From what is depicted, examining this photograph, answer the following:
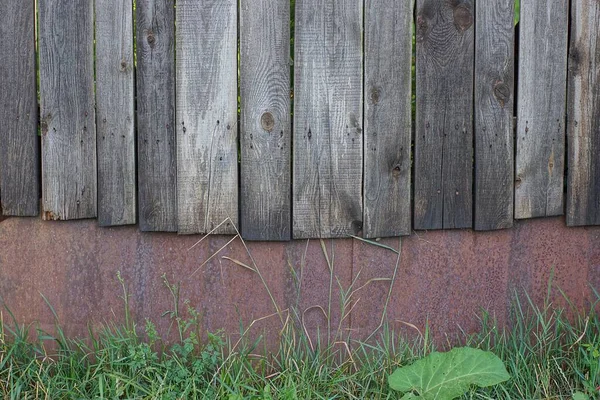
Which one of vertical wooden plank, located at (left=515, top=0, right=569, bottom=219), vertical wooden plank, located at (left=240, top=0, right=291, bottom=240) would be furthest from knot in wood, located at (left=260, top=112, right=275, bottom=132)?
vertical wooden plank, located at (left=515, top=0, right=569, bottom=219)

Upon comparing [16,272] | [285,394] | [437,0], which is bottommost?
[285,394]

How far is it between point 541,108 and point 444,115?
Answer: 1.39ft

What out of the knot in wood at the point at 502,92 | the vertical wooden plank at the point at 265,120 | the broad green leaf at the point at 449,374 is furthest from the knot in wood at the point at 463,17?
the broad green leaf at the point at 449,374

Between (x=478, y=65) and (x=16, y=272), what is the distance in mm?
2131

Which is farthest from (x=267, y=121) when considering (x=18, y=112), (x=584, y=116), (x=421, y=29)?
(x=584, y=116)

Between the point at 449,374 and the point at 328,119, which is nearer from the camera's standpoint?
the point at 449,374

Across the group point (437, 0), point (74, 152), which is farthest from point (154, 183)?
point (437, 0)

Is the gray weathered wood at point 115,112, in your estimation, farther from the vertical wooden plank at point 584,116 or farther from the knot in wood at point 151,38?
the vertical wooden plank at point 584,116

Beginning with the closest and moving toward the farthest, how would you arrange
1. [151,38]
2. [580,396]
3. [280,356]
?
[580,396] → [151,38] → [280,356]

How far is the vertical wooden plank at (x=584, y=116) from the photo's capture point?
10.5 feet

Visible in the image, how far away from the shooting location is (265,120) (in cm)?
311

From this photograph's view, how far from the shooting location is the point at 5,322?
10.5ft

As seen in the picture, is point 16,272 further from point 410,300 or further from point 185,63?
point 410,300

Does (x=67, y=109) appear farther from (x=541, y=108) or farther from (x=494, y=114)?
(x=541, y=108)
